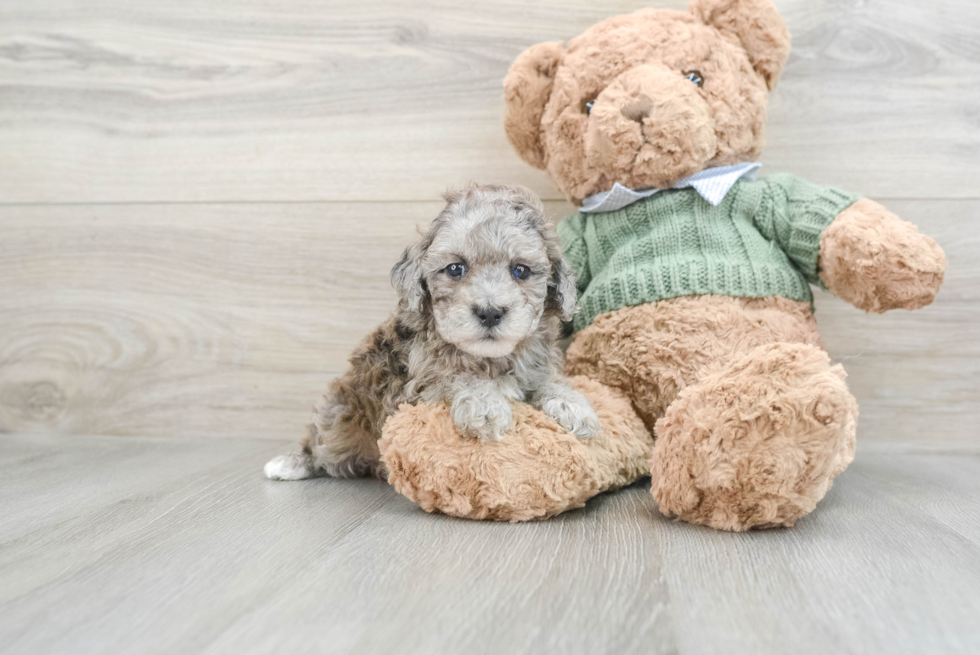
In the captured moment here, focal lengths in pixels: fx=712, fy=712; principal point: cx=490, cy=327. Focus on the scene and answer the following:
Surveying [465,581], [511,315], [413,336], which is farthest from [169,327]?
[465,581]

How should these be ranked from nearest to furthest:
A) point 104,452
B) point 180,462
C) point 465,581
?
point 465,581
point 180,462
point 104,452

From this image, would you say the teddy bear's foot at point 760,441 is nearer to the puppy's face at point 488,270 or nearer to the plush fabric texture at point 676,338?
the plush fabric texture at point 676,338

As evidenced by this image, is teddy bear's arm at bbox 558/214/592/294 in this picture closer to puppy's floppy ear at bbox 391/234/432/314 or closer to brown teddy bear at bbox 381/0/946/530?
brown teddy bear at bbox 381/0/946/530

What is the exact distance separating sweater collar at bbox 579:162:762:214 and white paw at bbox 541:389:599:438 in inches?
18.2

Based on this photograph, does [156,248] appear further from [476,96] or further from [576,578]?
[576,578]

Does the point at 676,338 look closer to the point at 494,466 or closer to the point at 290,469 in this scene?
the point at 494,466

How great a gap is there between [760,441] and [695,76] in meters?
0.80

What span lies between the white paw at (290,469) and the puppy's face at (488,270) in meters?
0.54

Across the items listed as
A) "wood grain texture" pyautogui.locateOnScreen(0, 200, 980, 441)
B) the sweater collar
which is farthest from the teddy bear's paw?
"wood grain texture" pyautogui.locateOnScreen(0, 200, 980, 441)

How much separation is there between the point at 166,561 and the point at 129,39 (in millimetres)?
1584

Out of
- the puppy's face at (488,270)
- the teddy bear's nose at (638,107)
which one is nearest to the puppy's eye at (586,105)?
the teddy bear's nose at (638,107)

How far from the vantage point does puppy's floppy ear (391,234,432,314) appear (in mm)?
1301

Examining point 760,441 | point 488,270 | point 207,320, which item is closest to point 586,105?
point 488,270

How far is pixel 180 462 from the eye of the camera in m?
1.79
